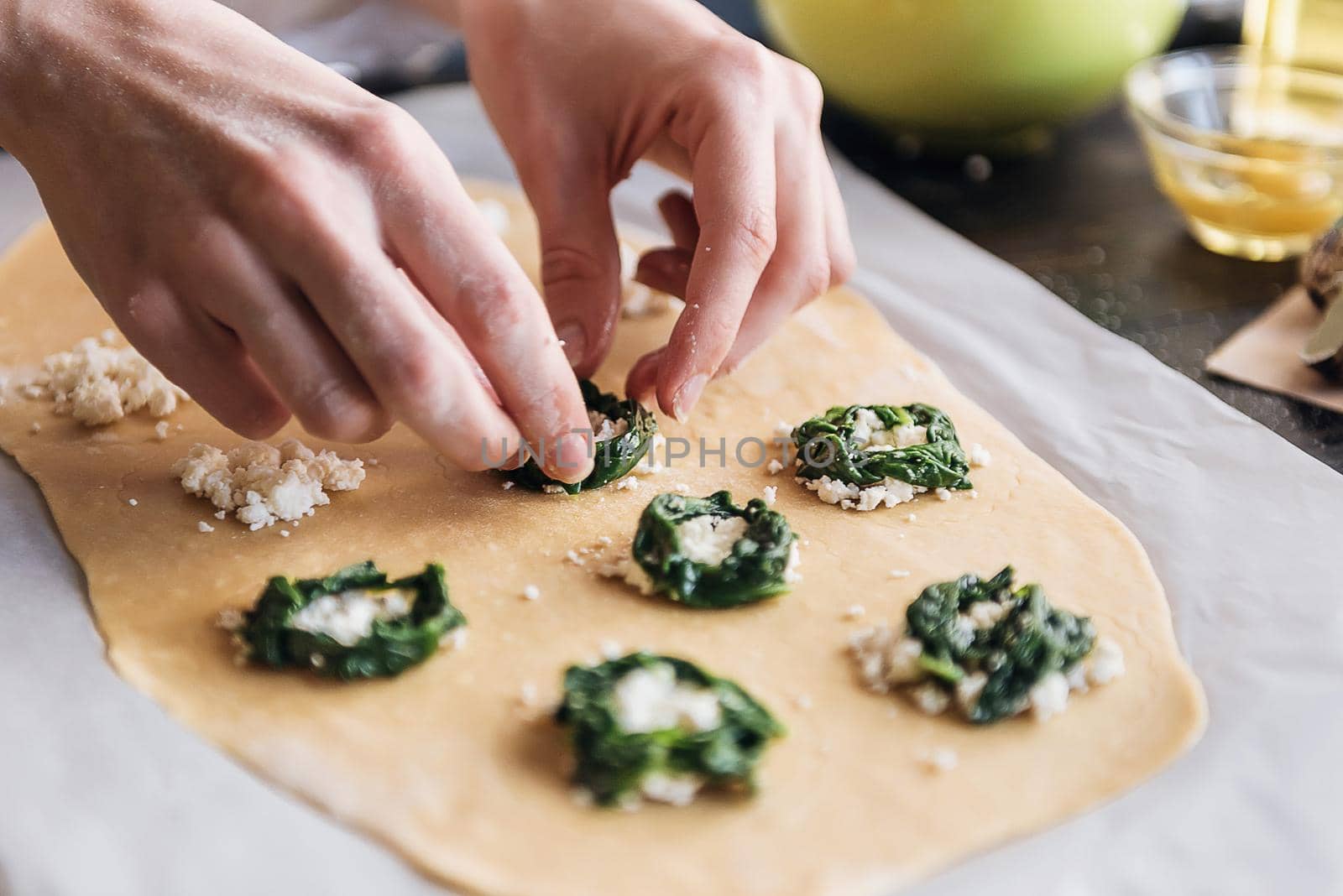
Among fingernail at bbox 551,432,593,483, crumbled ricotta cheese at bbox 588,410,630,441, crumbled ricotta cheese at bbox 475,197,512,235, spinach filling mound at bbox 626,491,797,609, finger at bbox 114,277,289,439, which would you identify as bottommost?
crumbled ricotta cheese at bbox 475,197,512,235

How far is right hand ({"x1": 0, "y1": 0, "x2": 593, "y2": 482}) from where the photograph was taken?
1425 mm

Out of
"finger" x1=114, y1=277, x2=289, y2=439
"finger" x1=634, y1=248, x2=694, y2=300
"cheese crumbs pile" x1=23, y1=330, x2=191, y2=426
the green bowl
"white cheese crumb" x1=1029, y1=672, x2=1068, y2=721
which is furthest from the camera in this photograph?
the green bowl

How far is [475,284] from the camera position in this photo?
58.0 inches

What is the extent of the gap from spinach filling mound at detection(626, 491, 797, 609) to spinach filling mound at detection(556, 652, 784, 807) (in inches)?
6.9

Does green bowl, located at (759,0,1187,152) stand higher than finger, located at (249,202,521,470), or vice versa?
finger, located at (249,202,521,470)

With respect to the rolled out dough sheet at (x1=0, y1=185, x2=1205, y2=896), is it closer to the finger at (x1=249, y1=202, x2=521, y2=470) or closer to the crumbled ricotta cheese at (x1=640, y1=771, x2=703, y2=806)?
the crumbled ricotta cheese at (x1=640, y1=771, x2=703, y2=806)

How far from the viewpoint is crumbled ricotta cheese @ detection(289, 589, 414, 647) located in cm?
143

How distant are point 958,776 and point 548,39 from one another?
4.62 feet

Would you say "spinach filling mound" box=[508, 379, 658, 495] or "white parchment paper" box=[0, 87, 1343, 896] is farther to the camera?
"spinach filling mound" box=[508, 379, 658, 495]

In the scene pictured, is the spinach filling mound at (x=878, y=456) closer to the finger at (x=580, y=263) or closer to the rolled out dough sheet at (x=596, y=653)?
the rolled out dough sheet at (x=596, y=653)

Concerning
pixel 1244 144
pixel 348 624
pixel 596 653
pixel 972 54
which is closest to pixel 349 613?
pixel 348 624

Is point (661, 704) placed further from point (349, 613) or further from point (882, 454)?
point (882, 454)

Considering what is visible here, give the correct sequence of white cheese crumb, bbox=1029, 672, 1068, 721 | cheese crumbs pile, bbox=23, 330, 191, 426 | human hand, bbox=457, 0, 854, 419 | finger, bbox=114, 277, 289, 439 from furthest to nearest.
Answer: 1. cheese crumbs pile, bbox=23, 330, 191, 426
2. human hand, bbox=457, 0, 854, 419
3. finger, bbox=114, 277, 289, 439
4. white cheese crumb, bbox=1029, 672, 1068, 721

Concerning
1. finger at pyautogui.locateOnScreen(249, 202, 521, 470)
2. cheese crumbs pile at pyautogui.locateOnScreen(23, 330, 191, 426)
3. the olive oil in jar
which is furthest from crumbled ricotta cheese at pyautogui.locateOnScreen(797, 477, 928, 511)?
the olive oil in jar
